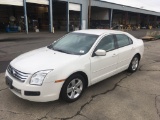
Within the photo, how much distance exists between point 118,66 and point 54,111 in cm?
240

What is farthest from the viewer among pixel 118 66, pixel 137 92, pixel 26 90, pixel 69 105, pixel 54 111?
pixel 118 66

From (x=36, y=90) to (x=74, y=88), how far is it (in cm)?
91

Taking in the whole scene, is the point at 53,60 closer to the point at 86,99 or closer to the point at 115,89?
the point at 86,99

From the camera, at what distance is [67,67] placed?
3342mm

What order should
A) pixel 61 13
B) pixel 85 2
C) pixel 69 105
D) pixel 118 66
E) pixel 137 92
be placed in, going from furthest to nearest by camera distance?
pixel 61 13 < pixel 85 2 < pixel 118 66 < pixel 137 92 < pixel 69 105

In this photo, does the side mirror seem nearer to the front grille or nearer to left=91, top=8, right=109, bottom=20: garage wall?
the front grille

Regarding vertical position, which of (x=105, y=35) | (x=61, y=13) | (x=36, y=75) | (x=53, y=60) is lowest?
(x=36, y=75)

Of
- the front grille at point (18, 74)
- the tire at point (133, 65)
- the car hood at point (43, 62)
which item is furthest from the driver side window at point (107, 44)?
the front grille at point (18, 74)

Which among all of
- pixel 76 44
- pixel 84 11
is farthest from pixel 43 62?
pixel 84 11

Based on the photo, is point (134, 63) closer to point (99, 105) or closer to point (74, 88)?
point (99, 105)

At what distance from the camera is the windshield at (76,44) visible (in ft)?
13.0

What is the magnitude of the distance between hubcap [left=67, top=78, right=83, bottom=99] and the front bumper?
0.35m

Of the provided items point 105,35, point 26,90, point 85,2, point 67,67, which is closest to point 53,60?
point 67,67

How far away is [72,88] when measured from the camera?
3592 mm
